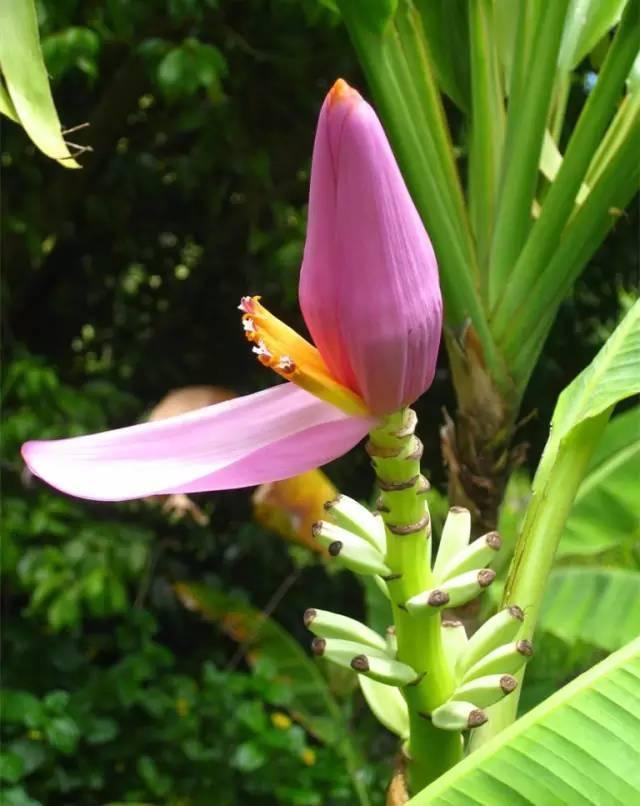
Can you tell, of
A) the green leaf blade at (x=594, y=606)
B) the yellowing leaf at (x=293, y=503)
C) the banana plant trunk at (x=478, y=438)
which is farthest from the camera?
the yellowing leaf at (x=293, y=503)

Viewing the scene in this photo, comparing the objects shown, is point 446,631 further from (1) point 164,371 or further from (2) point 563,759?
(1) point 164,371

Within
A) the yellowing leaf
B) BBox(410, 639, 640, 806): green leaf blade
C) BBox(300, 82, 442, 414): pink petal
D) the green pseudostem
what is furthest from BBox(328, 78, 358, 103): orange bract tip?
the yellowing leaf

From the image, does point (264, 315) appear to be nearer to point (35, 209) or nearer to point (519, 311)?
point (519, 311)

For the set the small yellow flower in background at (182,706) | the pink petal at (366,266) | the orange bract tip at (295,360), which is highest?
the pink petal at (366,266)

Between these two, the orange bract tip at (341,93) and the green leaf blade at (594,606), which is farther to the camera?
the green leaf blade at (594,606)

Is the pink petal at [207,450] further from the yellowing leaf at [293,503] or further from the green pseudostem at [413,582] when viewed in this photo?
the yellowing leaf at [293,503]

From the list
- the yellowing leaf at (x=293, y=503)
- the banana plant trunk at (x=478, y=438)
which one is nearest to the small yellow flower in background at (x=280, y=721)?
the yellowing leaf at (x=293, y=503)
